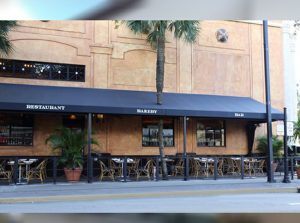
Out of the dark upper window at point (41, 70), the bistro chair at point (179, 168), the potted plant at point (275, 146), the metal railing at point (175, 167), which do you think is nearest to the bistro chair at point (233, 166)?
the metal railing at point (175, 167)

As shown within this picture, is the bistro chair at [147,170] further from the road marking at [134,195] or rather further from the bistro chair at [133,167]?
the road marking at [134,195]

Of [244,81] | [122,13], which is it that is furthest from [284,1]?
[244,81]

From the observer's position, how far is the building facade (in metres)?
19.1

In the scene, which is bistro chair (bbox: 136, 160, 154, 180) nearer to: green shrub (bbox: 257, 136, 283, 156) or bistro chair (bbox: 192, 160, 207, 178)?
bistro chair (bbox: 192, 160, 207, 178)

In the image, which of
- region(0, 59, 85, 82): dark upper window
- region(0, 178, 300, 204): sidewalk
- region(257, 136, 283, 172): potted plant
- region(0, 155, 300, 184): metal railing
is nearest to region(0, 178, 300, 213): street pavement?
region(0, 178, 300, 204): sidewalk

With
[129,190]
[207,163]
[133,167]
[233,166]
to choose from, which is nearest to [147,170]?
[133,167]

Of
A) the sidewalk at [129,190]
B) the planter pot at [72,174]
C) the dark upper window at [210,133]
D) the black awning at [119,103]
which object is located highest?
the black awning at [119,103]

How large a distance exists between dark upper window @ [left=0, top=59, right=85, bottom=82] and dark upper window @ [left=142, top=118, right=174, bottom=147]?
12.2 ft

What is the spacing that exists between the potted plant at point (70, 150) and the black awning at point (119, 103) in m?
0.98

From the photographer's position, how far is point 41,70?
19453 millimetres

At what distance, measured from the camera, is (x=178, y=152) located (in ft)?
70.6

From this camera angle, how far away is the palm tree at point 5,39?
16219mm

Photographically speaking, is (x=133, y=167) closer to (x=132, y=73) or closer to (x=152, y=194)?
(x=132, y=73)

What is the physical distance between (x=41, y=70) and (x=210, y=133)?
885cm
